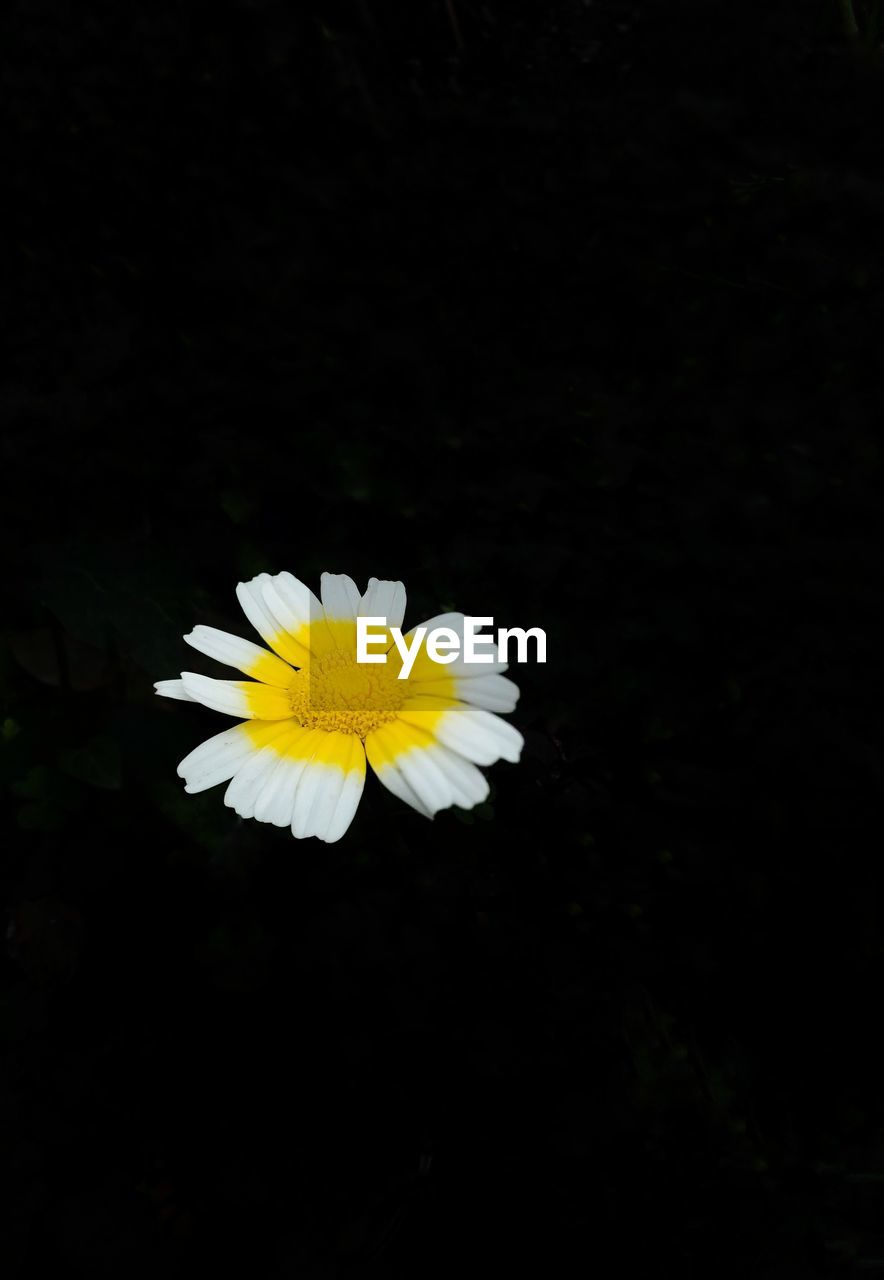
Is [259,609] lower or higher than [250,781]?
higher

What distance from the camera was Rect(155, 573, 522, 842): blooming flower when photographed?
816mm

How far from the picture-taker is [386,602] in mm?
1064

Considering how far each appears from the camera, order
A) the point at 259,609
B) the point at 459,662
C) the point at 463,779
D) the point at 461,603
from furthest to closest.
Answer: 1. the point at 461,603
2. the point at 259,609
3. the point at 459,662
4. the point at 463,779

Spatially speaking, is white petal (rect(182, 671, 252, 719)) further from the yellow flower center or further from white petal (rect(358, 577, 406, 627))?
white petal (rect(358, 577, 406, 627))

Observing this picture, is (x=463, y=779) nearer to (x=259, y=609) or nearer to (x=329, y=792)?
(x=329, y=792)

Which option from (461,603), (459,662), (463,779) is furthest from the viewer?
(461,603)

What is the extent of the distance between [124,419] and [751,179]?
3.48ft

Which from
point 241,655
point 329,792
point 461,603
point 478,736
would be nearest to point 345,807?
point 329,792

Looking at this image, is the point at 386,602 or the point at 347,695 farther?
the point at 386,602

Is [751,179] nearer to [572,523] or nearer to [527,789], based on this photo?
[572,523]

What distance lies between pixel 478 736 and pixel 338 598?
33 cm

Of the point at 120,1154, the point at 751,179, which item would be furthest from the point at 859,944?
the point at 751,179

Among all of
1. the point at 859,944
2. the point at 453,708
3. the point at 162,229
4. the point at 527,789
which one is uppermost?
the point at 162,229

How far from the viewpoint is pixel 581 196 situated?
1538 mm
